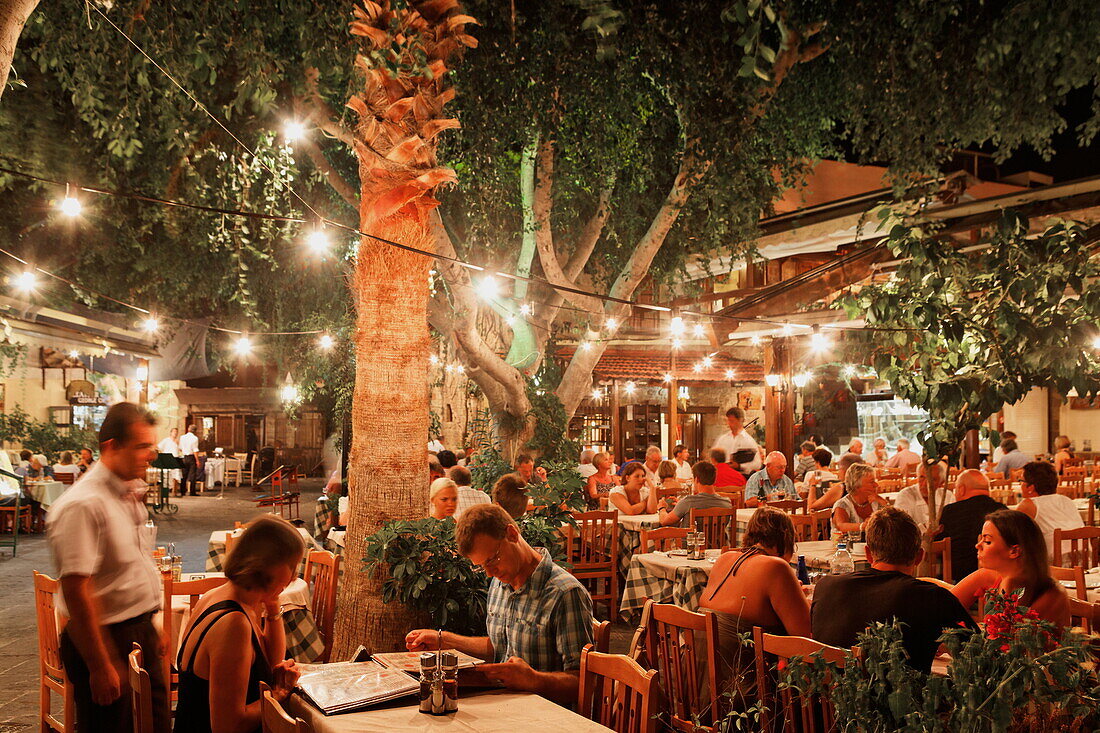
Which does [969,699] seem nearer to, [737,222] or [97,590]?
[97,590]

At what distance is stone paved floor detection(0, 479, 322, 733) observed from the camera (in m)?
5.48

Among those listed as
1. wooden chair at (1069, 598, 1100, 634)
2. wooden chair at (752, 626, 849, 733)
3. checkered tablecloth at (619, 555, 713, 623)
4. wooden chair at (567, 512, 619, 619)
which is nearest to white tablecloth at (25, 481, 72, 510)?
wooden chair at (567, 512, 619, 619)

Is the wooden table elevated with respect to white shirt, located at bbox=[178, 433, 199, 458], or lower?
lower

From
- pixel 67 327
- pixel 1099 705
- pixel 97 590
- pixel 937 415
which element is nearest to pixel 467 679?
pixel 97 590

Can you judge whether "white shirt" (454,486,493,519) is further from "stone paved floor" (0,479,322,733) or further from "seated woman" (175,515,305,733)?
"seated woman" (175,515,305,733)

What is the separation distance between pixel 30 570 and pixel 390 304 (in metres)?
8.00

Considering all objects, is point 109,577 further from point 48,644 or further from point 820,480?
point 820,480

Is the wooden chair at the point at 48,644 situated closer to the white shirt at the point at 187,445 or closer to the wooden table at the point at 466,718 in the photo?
the wooden table at the point at 466,718

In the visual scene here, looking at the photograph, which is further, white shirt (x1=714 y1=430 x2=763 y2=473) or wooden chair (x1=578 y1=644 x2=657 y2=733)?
white shirt (x1=714 y1=430 x2=763 y2=473)

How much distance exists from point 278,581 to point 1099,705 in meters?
2.28

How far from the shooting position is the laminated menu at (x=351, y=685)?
2.86 metres

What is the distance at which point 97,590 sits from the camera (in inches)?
131

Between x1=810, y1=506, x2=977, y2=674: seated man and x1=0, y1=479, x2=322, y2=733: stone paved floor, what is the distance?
121 inches

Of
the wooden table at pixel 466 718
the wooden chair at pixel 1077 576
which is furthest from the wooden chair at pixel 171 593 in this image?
the wooden chair at pixel 1077 576
